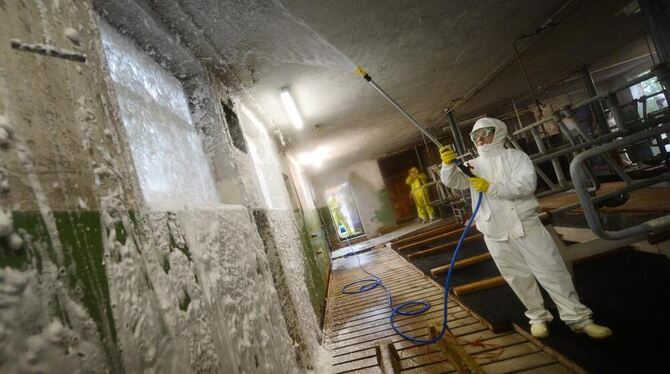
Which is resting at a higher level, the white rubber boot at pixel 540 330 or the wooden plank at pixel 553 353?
the white rubber boot at pixel 540 330

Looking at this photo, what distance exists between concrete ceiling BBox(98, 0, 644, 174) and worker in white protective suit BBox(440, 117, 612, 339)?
1803 millimetres

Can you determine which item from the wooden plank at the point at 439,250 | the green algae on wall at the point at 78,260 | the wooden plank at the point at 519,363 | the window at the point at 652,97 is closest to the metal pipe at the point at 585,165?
Answer: the wooden plank at the point at 519,363

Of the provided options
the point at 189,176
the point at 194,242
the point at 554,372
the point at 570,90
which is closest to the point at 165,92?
the point at 189,176

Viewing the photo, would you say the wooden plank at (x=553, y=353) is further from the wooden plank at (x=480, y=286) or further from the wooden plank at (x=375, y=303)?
the wooden plank at (x=375, y=303)

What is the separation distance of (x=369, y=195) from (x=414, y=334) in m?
12.6

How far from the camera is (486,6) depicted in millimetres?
3992

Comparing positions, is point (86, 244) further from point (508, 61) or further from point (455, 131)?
point (455, 131)

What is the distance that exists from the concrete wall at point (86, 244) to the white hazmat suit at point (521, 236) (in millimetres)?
2290

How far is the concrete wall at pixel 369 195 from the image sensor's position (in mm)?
15781

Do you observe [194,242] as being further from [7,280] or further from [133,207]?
[7,280]

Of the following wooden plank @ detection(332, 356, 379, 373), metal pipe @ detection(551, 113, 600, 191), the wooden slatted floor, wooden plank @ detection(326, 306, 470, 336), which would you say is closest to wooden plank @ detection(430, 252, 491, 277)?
the wooden slatted floor

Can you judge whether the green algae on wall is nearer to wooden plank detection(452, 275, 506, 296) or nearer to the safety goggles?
the safety goggles

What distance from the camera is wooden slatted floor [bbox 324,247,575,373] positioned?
2.45m

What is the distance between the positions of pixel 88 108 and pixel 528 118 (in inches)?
636
